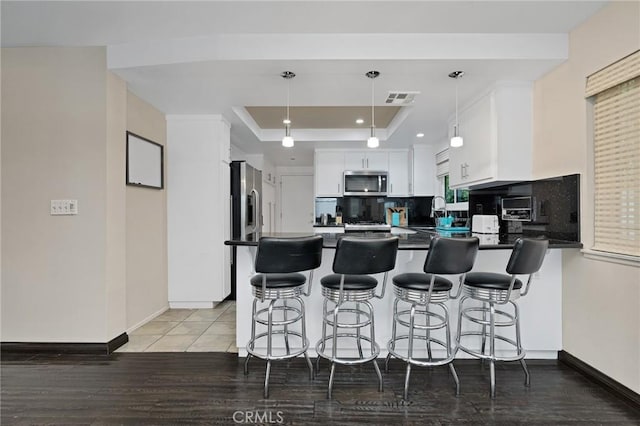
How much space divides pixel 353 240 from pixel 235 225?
2510mm

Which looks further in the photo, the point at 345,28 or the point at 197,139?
the point at 197,139

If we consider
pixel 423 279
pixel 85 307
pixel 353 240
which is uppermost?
pixel 353 240

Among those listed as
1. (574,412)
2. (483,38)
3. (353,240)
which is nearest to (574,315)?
(574,412)

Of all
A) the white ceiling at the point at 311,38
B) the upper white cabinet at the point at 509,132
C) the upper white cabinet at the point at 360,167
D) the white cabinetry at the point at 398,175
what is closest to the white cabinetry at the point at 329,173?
the upper white cabinet at the point at 360,167

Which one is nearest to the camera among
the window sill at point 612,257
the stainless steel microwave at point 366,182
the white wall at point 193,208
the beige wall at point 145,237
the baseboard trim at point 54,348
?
the window sill at point 612,257

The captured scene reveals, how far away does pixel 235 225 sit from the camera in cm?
406

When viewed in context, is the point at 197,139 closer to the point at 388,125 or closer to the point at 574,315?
the point at 388,125

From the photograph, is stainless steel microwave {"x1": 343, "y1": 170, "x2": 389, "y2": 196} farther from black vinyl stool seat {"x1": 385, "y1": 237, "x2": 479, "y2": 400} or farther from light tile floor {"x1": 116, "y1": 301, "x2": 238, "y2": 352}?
black vinyl stool seat {"x1": 385, "y1": 237, "x2": 479, "y2": 400}

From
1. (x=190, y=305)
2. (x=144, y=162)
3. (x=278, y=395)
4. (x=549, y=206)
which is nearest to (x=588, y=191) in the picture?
(x=549, y=206)

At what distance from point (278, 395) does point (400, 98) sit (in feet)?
8.49

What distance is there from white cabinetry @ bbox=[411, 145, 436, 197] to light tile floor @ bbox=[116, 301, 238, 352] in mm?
3230

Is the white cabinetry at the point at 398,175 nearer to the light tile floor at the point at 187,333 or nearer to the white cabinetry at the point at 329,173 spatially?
the white cabinetry at the point at 329,173

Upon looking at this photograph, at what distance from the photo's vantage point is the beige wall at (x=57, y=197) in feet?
8.43
